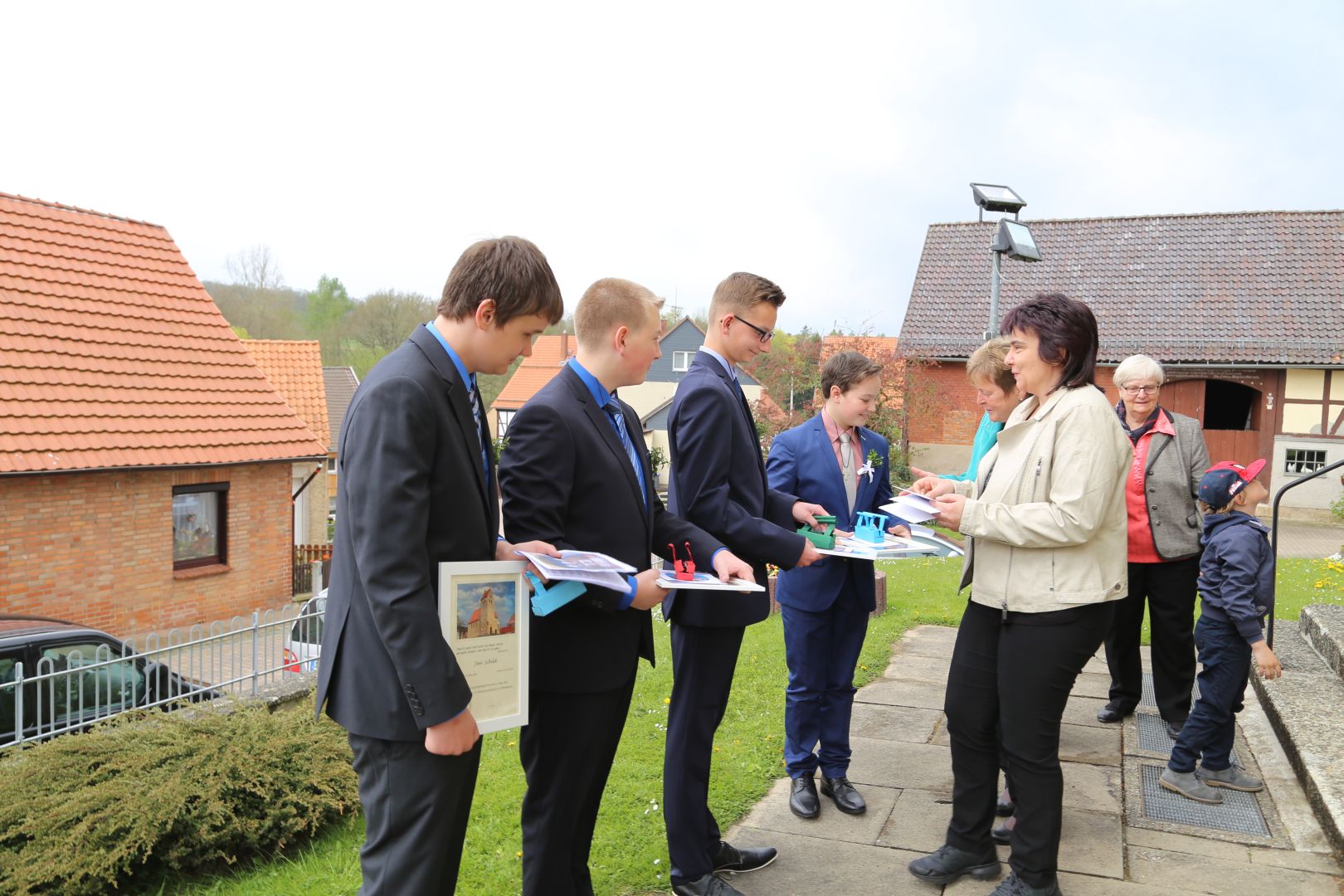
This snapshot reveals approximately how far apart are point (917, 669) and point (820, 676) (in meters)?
2.97

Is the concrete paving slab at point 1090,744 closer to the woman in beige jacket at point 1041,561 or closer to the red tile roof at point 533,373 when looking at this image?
the woman in beige jacket at point 1041,561

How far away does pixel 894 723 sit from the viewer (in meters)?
5.81

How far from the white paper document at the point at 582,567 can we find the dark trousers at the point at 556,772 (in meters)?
0.46

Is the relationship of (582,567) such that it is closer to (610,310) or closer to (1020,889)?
(610,310)

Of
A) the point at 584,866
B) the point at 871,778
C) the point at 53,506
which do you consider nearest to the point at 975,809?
the point at 871,778

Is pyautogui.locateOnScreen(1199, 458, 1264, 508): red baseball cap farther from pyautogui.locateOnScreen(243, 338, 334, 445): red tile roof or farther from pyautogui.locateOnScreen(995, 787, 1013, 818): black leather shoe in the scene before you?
pyautogui.locateOnScreen(243, 338, 334, 445): red tile roof

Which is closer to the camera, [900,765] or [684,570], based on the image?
[684,570]

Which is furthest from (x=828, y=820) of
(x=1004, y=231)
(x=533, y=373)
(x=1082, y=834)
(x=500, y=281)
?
(x=533, y=373)

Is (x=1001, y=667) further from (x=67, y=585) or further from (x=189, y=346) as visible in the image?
(x=189, y=346)

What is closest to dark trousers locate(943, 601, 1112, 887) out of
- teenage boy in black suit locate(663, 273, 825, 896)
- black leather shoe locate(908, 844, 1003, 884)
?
black leather shoe locate(908, 844, 1003, 884)

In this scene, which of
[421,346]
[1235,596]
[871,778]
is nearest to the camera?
[421,346]

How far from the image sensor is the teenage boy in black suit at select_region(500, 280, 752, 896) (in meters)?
2.84

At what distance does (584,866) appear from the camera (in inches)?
126

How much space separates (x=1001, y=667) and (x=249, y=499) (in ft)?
56.6
